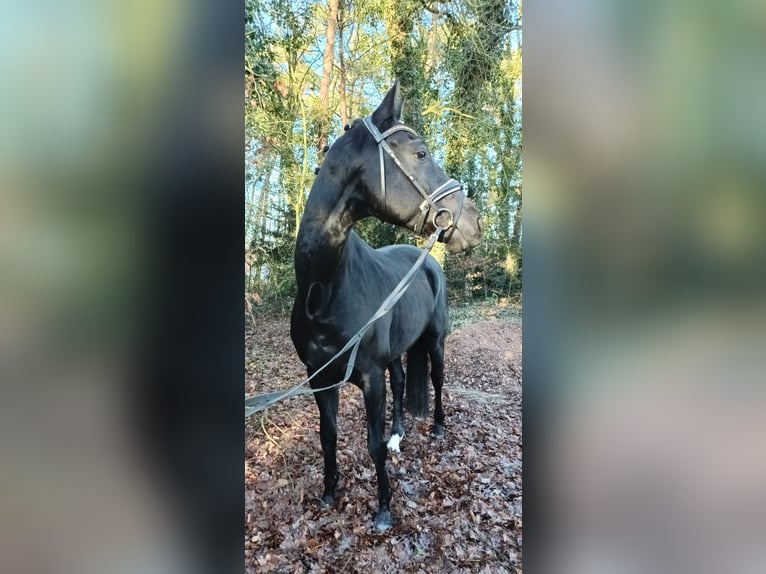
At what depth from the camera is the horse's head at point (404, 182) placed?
5.37 feet

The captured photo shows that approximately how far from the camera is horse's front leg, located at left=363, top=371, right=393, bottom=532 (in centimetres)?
185

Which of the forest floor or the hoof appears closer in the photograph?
the forest floor

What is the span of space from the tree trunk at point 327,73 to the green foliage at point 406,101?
16mm

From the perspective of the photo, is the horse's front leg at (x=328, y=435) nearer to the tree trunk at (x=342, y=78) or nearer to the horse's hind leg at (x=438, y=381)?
the horse's hind leg at (x=438, y=381)

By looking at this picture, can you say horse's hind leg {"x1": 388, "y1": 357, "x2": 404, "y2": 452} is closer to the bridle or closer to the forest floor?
the forest floor

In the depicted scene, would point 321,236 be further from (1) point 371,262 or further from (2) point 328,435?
(2) point 328,435

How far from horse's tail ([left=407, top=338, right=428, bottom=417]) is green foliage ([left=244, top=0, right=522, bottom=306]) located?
495 mm

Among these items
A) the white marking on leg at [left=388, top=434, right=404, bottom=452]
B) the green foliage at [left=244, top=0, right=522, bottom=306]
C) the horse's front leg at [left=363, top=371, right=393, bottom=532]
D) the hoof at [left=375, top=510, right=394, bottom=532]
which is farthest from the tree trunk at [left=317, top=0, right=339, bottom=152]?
the hoof at [left=375, top=510, right=394, bottom=532]
